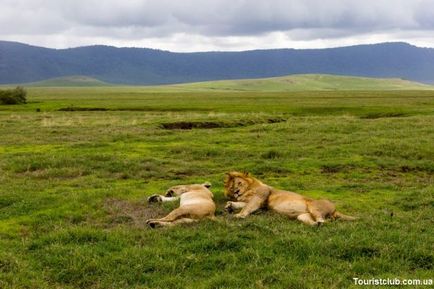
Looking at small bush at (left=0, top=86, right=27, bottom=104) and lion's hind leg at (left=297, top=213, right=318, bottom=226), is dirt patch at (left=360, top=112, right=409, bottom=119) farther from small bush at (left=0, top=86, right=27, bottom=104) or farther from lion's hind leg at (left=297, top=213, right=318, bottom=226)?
small bush at (left=0, top=86, right=27, bottom=104)

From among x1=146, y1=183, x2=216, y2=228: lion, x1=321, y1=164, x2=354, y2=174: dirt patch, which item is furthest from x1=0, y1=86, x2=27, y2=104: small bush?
x1=146, y1=183, x2=216, y2=228: lion

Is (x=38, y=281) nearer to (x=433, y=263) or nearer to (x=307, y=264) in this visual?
(x=307, y=264)

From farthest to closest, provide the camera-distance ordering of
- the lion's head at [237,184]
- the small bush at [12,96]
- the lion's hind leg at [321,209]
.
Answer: the small bush at [12,96] < the lion's head at [237,184] < the lion's hind leg at [321,209]

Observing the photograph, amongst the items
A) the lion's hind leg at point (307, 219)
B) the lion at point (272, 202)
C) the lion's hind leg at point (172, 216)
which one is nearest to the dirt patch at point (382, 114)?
the lion at point (272, 202)

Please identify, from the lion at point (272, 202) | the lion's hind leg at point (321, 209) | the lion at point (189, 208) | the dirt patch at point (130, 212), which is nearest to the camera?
the lion at point (189, 208)

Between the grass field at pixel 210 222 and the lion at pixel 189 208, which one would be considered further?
the lion at pixel 189 208

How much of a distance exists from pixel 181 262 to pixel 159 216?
381 centimetres

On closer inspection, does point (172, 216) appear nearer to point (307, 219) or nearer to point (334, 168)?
point (307, 219)

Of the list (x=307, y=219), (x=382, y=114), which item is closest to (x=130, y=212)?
(x=307, y=219)

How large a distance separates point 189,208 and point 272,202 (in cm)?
239

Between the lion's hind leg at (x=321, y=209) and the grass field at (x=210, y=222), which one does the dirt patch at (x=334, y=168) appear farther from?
the lion's hind leg at (x=321, y=209)

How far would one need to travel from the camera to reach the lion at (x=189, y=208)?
1316cm

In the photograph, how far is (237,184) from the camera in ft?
50.6

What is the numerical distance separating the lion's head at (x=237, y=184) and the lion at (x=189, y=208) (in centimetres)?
75
